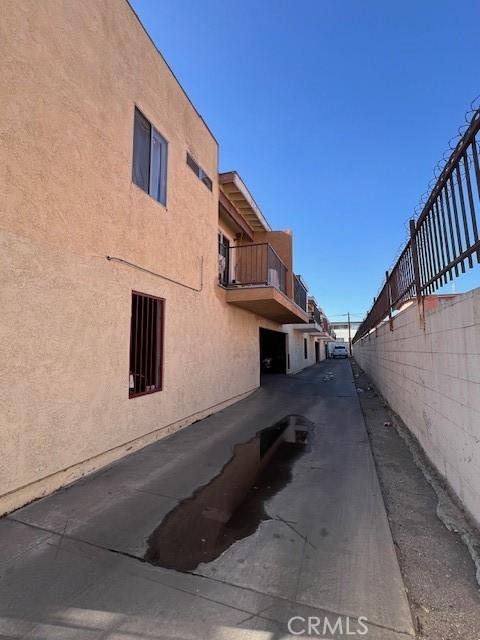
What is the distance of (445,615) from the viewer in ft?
6.91

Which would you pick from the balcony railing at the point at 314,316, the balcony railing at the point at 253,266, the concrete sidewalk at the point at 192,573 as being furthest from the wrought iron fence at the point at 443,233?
the balcony railing at the point at 314,316

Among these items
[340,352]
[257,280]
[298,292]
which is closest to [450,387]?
[257,280]

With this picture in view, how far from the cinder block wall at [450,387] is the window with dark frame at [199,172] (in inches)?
205

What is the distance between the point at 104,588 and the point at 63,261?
312 cm

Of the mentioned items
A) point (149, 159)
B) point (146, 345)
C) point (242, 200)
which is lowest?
point (146, 345)

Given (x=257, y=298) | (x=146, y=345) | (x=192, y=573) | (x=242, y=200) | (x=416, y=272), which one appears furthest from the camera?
(x=242, y=200)

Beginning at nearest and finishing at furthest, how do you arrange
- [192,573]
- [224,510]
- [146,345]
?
1. [192,573]
2. [224,510]
3. [146,345]

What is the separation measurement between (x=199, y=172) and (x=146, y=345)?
14.3 ft

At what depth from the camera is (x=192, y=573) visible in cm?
250

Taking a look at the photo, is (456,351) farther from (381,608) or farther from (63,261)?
(63,261)

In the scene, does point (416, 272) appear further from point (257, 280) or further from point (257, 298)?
point (257, 280)

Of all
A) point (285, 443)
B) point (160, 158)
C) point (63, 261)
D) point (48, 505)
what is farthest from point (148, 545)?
point (160, 158)

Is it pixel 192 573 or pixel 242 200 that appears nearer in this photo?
pixel 192 573

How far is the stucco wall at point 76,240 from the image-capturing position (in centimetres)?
347
